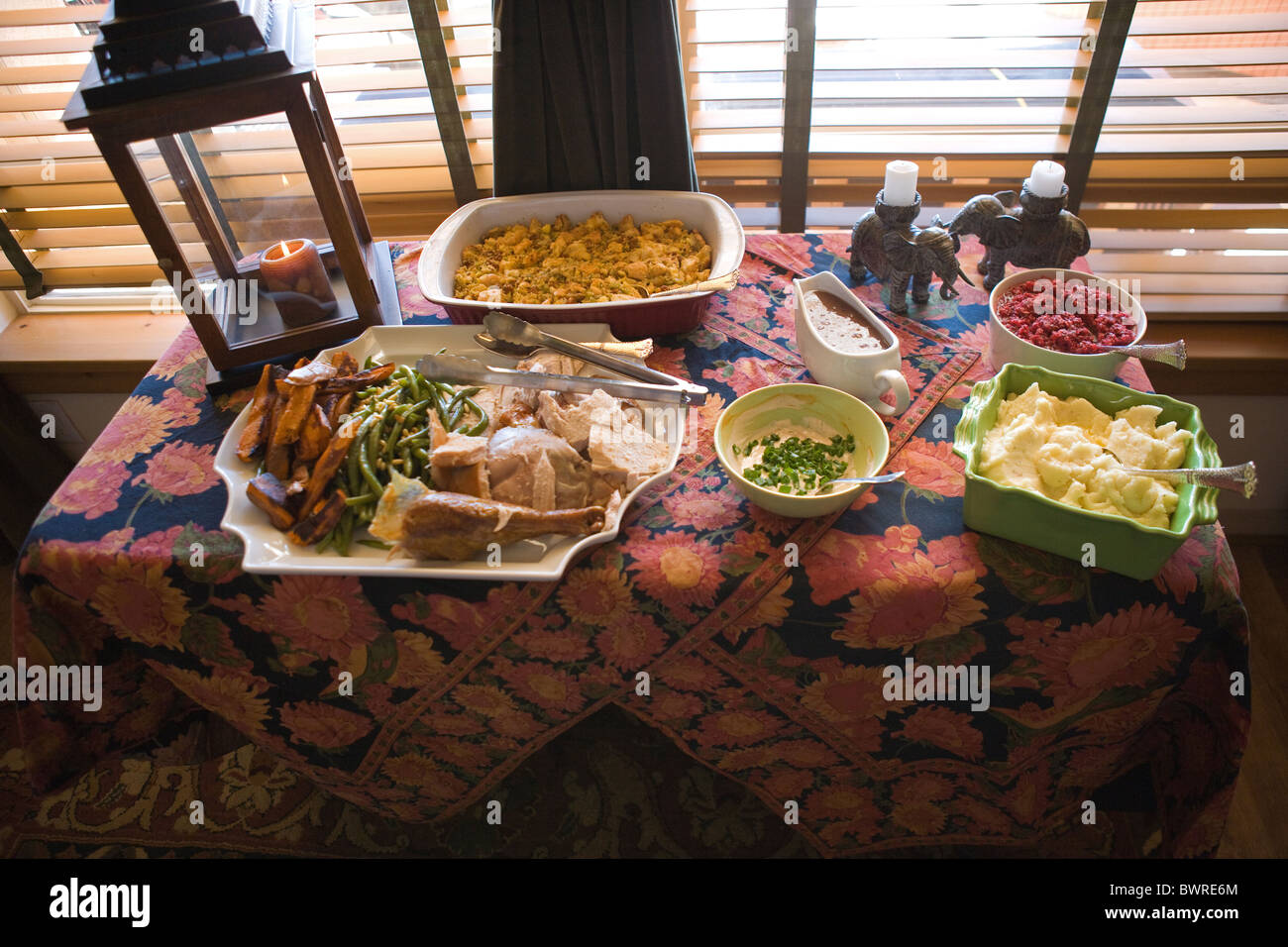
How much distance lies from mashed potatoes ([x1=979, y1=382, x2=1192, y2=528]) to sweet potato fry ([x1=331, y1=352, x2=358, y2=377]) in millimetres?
1280

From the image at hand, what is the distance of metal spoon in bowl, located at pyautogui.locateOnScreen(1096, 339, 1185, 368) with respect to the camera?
4.93 feet

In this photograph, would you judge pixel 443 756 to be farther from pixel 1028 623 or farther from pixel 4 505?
pixel 4 505

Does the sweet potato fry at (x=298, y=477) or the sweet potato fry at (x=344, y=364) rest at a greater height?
the sweet potato fry at (x=344, y=364)

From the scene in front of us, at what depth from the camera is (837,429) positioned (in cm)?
158

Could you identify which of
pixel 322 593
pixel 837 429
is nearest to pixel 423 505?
pixel 322 593

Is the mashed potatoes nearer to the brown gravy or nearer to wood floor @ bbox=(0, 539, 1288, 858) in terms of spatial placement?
the brown gravy

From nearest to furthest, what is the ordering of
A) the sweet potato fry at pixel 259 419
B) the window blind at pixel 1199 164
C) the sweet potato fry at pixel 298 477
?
the sweet potato fry at pixel 298 477 → the sweet potato fry at pixel 259 419 → the window blind at pixel 1199 164

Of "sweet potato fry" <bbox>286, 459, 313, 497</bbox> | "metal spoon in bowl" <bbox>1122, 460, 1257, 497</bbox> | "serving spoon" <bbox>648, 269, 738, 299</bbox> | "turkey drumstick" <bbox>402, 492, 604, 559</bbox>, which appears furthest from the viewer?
"serving spoon" <bbox>648, 269, 738, 299</bbox>

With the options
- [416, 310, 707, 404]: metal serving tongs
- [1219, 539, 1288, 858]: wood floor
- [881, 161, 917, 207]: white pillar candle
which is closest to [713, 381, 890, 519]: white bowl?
[416, 310, 707, 404]: metal serving tongs

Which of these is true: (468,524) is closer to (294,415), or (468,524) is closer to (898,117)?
(294,415)

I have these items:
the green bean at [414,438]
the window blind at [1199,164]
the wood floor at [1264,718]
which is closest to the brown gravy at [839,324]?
the green bean at [414,438]

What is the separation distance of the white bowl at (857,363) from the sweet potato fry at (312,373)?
100 centimetres

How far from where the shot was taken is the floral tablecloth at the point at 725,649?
1387 mm

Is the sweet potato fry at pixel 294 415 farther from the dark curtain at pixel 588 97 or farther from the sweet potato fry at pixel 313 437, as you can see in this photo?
the dark curtain at pixel 588 97
